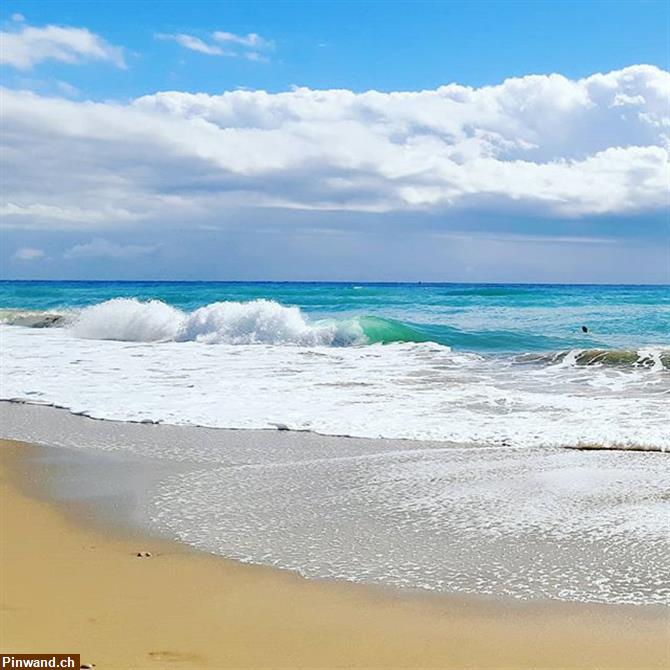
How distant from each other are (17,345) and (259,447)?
1353cm

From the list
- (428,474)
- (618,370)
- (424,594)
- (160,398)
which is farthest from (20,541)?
(618,370)

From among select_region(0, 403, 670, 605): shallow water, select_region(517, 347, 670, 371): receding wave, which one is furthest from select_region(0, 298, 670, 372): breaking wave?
select_region(0, 403, 670, 605): shallow water

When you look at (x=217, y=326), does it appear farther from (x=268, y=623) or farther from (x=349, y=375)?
(x=268, y=623)

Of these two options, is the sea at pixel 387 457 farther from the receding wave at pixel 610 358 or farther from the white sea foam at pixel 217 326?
the white sea foam at pixel 217 326

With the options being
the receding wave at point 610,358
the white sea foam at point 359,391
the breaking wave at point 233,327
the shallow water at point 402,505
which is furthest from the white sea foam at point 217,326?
the shallow water at point 402,505

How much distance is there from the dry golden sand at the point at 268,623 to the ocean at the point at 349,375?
4172 millimetres

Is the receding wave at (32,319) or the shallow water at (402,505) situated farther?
the receding wave at (32,319)

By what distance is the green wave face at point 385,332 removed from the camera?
2205cm

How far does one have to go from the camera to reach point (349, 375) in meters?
13.3

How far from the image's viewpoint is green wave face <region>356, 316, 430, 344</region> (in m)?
22.0

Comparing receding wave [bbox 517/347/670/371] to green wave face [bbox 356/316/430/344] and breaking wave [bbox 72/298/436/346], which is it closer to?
green wave face [bbox 356/316/430/344]

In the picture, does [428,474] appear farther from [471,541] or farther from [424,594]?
[424,594]

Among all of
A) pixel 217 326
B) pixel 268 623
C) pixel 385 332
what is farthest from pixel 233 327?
pixel 268 623

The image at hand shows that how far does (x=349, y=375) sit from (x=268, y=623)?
9756mm
